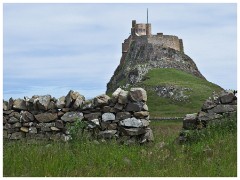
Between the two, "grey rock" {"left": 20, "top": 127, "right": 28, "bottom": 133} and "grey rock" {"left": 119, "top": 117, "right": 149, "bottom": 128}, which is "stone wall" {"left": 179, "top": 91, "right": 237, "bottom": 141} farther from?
"grey rock" {"left": 20, "top": 127, "right": 28, "bottom": 133}

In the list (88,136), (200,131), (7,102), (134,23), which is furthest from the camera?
(134,23)

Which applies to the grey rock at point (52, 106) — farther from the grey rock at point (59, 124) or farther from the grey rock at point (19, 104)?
the grey rock at point (19, 104)

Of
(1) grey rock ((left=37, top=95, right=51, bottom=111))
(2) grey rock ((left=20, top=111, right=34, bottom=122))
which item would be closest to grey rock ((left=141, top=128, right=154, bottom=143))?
(1) grey rock ((left=37, top=95, right=51, bottom=111))

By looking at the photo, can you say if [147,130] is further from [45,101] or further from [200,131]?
[45,101]

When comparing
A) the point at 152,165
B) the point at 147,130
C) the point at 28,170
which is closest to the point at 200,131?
the point at 147,130

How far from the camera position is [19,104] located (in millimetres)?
14844

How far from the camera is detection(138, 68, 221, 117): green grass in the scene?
51.7 m

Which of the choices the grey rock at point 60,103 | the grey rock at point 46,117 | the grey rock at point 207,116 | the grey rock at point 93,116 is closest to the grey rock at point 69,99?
the grey rock at point 60,103

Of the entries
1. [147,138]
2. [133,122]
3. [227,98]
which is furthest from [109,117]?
[227,98]

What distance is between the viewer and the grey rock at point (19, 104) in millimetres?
14766

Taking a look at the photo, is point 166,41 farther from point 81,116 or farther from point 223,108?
point 223,108

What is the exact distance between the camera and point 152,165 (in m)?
9.76

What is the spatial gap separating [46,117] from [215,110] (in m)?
5.41

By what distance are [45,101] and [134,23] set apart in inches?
3698
